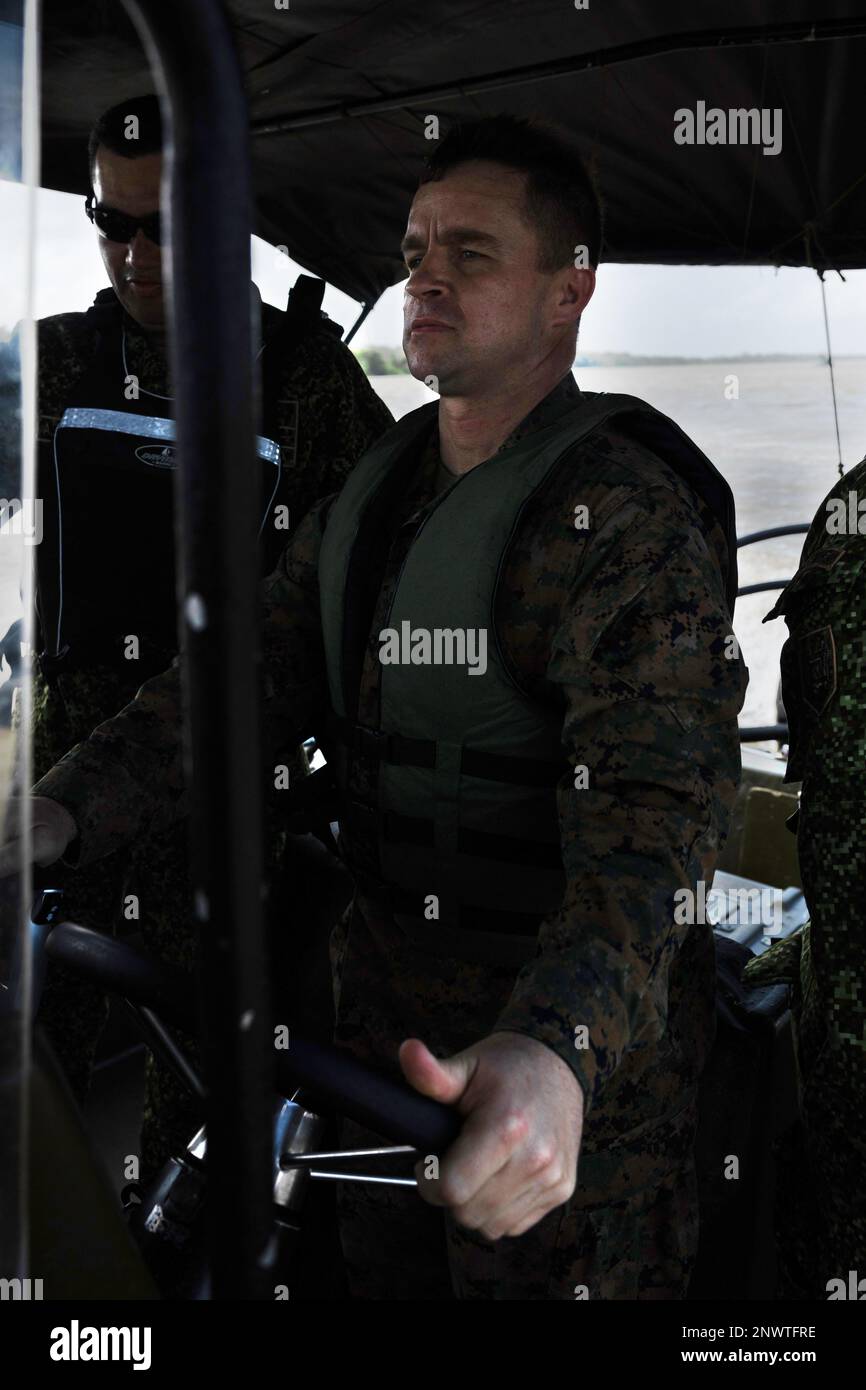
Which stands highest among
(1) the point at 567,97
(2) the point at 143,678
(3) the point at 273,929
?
(1) the point at 567,97

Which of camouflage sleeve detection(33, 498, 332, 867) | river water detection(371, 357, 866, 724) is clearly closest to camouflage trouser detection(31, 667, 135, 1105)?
camouflage sleeve detection(33, 498, 332, 867)

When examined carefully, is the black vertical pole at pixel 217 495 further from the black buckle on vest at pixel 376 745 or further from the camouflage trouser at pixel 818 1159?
the camouflage trouser at pixel 818 1159

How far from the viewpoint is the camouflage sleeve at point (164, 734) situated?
4.58ft

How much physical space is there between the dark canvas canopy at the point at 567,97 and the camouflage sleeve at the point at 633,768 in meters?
1.45

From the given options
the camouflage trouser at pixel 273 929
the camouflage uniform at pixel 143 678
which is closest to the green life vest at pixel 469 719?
the camouflage trouser at pixel 273 929

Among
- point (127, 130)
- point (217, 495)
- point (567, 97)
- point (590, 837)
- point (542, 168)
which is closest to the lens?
point (217, 495)

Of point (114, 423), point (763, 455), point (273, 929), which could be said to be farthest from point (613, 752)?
point (763, 455)

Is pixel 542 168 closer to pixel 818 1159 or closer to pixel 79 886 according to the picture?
pixel 818 1159

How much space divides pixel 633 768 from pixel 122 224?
146 cm

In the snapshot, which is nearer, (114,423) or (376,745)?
(376,745)

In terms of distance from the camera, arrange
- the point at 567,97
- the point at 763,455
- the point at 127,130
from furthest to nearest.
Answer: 1. the point at 763,455
2. the point at 567,97
3. the point at 127,130

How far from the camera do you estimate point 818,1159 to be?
151 cm

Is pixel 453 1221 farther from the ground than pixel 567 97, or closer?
closer
